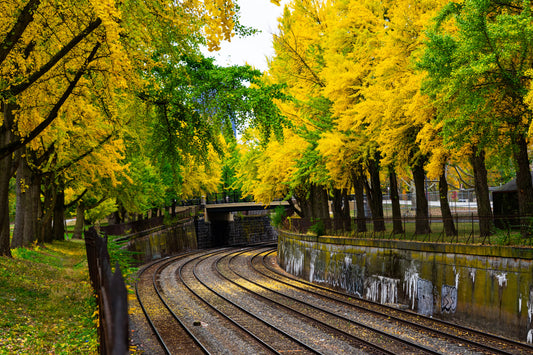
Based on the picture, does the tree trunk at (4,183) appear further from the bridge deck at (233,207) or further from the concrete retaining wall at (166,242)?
the bridge deck at (233,207)

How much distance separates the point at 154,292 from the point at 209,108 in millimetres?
13819

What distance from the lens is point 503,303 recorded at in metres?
13.8

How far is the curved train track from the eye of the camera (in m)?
12.9

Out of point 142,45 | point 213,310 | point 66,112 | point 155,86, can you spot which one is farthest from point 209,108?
point 213,310

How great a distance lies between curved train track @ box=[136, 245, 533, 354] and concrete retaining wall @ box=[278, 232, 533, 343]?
82 centimetres

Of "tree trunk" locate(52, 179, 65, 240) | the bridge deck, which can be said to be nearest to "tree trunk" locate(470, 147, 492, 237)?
"tree trunk" locate(52, 179, 65, 240)

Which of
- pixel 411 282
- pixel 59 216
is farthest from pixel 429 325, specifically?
pixel 59 216

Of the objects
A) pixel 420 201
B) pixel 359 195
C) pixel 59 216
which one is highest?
pixel 359 195

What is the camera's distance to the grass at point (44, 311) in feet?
30.5

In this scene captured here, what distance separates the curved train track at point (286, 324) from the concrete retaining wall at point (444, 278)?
2.68 ft

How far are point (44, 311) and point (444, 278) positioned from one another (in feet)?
40.6

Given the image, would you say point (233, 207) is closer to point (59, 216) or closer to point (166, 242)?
point (166, 242)

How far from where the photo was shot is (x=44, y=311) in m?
12.0

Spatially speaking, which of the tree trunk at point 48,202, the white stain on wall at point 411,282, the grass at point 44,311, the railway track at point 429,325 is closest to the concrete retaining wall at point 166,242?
the tree trunk at point 48,202
